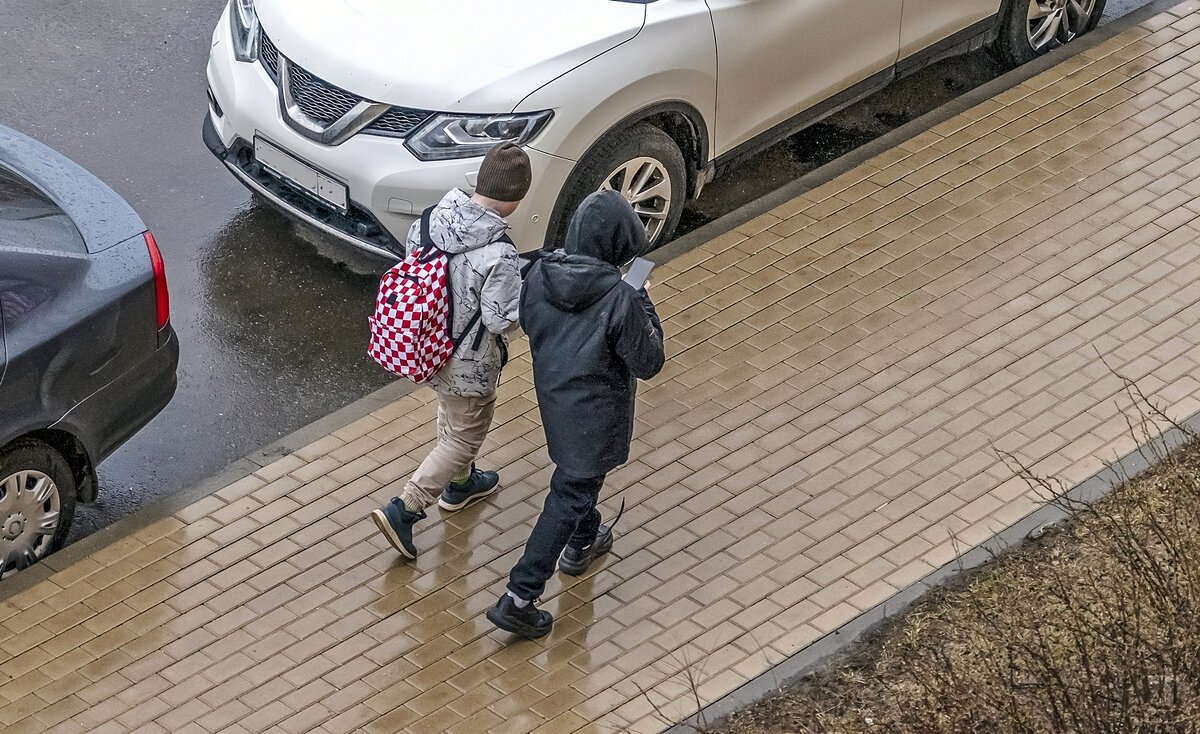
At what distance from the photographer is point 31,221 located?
6332 millimetres

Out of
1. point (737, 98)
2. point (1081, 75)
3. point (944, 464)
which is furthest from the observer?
point (1081, 75)

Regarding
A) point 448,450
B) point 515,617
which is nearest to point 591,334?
point 448,450

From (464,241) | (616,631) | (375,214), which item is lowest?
(616,631)

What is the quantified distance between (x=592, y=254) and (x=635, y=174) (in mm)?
2474

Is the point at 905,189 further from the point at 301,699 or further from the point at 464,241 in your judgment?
the point at 301,699

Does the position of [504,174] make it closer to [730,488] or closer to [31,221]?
[730,488]

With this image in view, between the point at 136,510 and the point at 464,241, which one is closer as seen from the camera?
the point at 464,241

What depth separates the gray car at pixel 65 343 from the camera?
604cm

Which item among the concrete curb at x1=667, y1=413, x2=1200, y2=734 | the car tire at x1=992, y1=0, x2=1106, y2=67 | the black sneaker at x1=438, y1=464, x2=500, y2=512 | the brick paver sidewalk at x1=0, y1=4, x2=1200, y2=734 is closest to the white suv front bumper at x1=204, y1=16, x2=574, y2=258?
the brick paver sidewalk at x1=0, y1=4, x2=1200, y2=734

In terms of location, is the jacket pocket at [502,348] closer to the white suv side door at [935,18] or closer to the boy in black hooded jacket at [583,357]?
the boy in black hooded jacket at [583,357]

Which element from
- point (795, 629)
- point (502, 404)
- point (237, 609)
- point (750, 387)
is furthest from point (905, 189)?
point (237, 609)

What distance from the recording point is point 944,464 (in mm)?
6699

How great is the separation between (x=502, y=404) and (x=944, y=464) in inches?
74.4

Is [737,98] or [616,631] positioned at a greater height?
[737,98]
